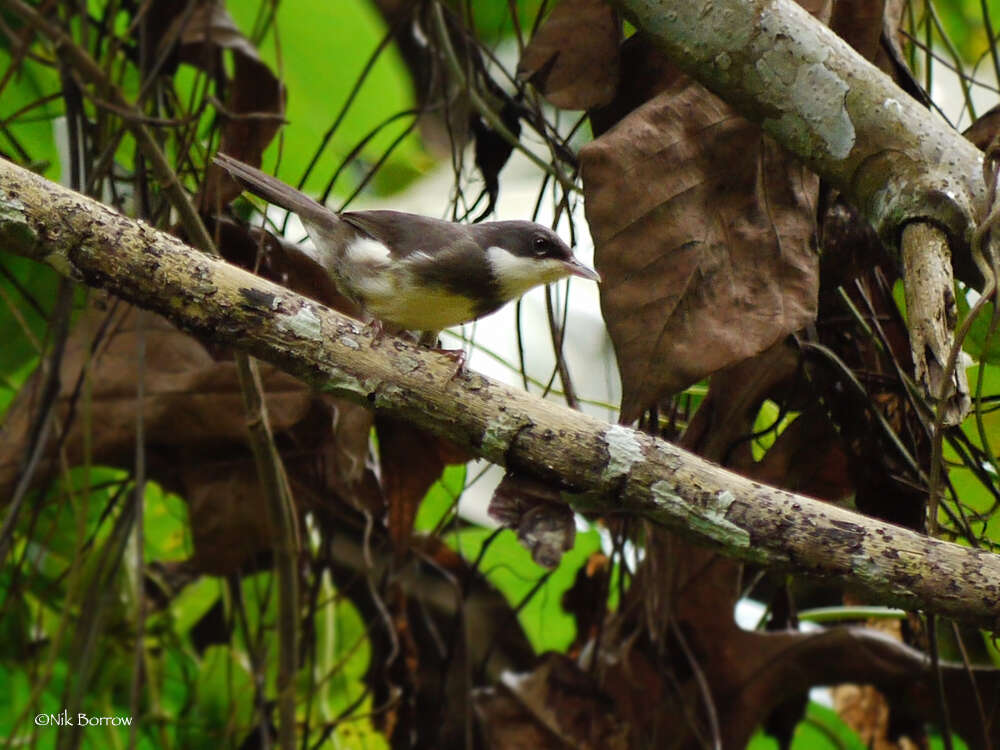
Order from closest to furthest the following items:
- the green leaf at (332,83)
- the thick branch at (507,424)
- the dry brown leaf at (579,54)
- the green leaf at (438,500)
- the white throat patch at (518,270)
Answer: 1. the thick branch at (507,424)
2. the dry brown leaf at (579,54)
3. the white throat patch at (518,270)
4. the green leaf at (438,500)
5. the green leaf at (332,83)

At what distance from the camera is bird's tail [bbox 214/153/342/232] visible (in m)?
2.25

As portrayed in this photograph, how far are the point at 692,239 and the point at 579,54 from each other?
51 centimetres

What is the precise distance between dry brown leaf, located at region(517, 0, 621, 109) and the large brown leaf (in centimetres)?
18

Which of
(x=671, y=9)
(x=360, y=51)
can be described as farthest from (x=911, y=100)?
(x=360, y=51)

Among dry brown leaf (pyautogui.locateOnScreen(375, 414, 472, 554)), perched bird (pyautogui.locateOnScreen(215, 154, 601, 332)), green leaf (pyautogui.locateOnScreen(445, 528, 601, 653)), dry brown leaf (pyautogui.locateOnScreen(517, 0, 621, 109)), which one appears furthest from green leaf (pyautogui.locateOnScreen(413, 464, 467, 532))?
dry brown leaf (pyautogui.locateOnScreen(517, 0, 621, 109))

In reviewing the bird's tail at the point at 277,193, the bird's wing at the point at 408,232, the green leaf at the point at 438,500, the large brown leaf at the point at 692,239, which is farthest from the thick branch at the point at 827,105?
the green leaf at the point at 438,500

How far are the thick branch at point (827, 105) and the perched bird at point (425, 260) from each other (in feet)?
2.07

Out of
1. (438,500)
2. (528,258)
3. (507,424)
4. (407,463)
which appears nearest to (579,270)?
(528,258)

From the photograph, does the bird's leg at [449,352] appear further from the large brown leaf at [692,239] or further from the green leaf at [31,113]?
the green leaf at [31,113]

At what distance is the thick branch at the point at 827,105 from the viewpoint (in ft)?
6.06

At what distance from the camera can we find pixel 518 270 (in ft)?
7.76

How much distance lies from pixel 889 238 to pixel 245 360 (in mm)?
1269

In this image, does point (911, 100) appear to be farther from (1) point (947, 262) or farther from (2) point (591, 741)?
(2) point (591, 741)

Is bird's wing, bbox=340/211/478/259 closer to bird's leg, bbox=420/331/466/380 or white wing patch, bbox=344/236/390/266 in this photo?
white wing patch, bbox=344/236/390/266
